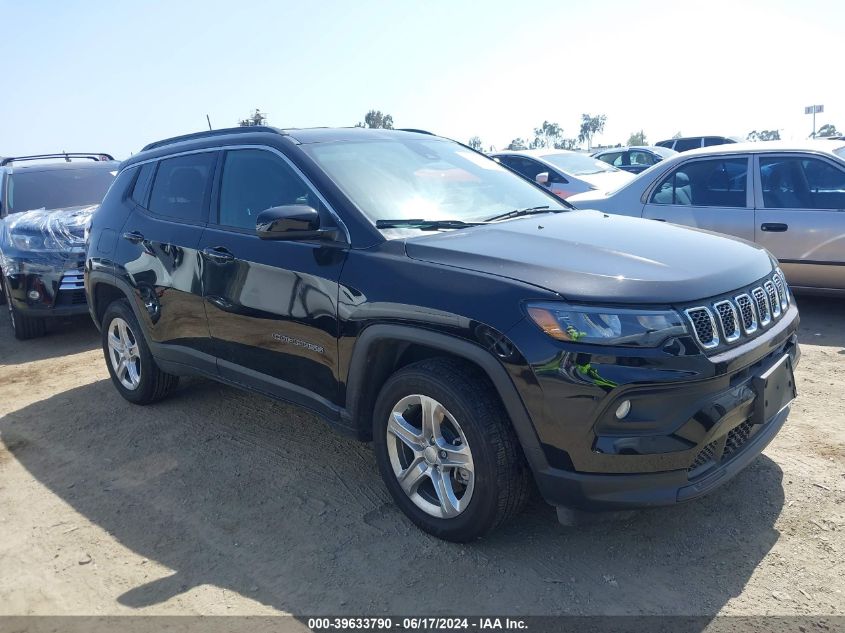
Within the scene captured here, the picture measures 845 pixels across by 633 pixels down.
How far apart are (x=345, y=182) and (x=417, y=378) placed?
3.76 feet

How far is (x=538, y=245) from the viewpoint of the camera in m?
3.09

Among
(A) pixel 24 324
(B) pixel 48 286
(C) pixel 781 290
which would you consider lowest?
(A) pixel 24 324

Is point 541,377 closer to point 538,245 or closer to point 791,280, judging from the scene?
Result: point 538,245

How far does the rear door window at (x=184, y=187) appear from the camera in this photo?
4.30 m

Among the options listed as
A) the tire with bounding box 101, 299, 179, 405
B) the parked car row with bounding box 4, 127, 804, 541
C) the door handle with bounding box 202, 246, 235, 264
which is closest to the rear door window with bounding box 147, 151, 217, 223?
the parked car row with bounding box 4, 127, 804, 541

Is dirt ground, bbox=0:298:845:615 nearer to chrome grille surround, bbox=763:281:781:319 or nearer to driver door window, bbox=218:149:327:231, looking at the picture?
chrome grille surround, bbox=763:281:781:319

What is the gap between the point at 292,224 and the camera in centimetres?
325

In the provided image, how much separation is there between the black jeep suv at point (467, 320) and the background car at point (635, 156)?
14.1 meters

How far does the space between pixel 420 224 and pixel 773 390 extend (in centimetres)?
171

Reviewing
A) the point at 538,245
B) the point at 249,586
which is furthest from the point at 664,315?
the point at 249,586

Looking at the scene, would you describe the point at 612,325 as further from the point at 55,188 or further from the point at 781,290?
the point at 55,188

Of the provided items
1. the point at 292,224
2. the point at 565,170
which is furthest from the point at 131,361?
the point at 565,170

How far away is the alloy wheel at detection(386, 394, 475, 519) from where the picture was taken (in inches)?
116

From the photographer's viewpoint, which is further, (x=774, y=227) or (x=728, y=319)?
(x=774, y=227)
